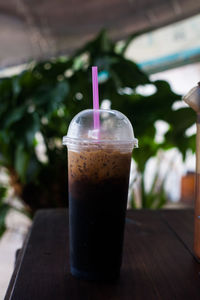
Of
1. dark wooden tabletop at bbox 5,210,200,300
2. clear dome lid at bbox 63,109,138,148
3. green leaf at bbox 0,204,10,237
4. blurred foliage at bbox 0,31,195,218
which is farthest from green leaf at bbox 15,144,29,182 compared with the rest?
clear dome lid at bbox 63,109,138,148

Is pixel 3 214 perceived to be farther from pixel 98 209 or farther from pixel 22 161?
pixel 98 209

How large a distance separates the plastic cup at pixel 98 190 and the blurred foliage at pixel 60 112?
93 cm

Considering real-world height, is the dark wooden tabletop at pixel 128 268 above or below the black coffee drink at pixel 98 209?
below

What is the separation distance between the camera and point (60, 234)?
2.22ft

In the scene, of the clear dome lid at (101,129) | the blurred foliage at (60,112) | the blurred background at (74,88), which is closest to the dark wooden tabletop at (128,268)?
the clear dome lid at (101,129)

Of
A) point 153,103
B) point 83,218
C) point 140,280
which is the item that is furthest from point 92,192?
point 153,103

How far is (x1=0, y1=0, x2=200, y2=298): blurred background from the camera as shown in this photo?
1446 millimetres

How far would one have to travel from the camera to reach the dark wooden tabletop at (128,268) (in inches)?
17.4

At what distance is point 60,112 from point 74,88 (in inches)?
14.4

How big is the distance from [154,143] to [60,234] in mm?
1104

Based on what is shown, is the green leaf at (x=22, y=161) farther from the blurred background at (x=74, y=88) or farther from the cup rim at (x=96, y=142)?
the cup rim at (x=96, y=142)

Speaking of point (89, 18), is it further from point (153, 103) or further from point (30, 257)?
point (30, 257)

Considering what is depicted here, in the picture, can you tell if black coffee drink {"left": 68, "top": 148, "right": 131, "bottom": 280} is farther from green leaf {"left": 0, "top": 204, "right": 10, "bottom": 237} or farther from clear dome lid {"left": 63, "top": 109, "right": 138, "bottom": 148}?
green leaf {"left": 0, "top": 204, "right": 10, "bottom": 237}

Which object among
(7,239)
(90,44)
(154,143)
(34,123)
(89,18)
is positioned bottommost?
(7,239)
